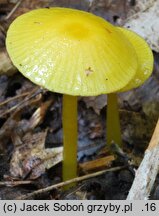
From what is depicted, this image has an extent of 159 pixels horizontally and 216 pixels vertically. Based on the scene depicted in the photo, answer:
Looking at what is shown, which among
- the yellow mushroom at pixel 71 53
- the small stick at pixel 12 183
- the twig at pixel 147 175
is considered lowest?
the small stick at pixel 12 183

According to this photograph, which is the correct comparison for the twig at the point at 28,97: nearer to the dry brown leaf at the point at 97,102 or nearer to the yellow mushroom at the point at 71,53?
the dry brown leaf at the point at 97,102

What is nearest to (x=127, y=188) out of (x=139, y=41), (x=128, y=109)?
(x=128, y=109)

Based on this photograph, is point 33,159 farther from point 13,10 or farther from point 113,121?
point 13,10

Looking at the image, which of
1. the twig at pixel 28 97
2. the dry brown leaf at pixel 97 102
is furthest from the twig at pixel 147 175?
the twig at pixel 28 97

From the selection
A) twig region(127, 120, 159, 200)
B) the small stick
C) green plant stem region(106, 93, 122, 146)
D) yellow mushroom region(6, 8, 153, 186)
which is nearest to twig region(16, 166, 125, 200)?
the small stick

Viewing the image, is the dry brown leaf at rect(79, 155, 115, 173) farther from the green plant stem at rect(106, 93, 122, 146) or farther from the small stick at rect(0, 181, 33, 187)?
the small stick at rect(0, 181, 33, 187)

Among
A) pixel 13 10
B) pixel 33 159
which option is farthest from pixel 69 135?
pixel 13 10
